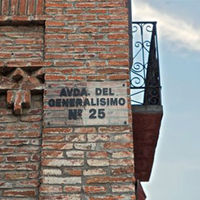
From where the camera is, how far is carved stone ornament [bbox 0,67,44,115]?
203 inches

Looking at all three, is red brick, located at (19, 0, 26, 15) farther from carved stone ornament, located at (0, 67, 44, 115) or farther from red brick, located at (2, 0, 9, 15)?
carved stone ornament, located at (0, 67, 44, 115)

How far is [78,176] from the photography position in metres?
4.74

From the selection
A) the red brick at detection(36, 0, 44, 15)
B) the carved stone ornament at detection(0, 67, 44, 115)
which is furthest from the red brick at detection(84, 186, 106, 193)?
the red brick at detection(36, 0, 44, 15)

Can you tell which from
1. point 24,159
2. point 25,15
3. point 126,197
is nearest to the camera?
point 126,197

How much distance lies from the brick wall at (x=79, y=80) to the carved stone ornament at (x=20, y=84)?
0.03 metres

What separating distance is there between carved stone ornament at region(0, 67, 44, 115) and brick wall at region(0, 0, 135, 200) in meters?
0.03

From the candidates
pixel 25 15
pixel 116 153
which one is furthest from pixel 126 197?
pixel 25 15

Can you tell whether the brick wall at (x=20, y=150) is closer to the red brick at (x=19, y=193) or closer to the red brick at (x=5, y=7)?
the red brick at (x=19, y=193)

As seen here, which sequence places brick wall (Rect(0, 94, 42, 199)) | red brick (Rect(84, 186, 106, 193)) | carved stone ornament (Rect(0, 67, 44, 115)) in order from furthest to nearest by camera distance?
carved stone ornament (Rect(0, 67, 44, 115)) → brick wall (Rect(0, 94, 42, 199)) → red brick (Rect(84, 186, 106, 193))

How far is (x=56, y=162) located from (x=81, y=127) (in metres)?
0.48

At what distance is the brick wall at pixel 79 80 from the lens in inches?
185

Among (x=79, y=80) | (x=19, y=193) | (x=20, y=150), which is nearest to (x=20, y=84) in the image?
(x=79, y=80)

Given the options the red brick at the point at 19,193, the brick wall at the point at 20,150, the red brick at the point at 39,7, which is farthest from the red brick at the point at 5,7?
the red brick at the point at 19,193

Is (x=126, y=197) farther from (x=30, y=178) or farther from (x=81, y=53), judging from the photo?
(x=81, y=53)
